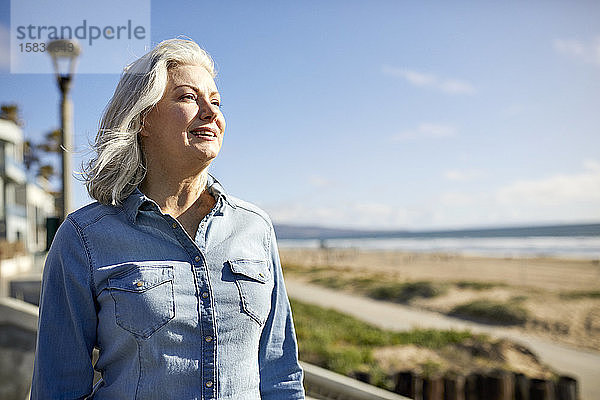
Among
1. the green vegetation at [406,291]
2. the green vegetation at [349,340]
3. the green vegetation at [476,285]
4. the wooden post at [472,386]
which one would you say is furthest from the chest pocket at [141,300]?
the green vegetation at [476,285]

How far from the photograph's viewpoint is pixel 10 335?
3465 mm

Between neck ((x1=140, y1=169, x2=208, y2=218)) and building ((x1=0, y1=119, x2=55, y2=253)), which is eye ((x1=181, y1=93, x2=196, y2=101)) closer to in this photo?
neck ((x1=140, y1=169, x2=208, y2=218))

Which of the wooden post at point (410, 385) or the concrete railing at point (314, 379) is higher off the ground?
the concrete railing at point (314, 379)

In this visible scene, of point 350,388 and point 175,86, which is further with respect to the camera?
point 350,388

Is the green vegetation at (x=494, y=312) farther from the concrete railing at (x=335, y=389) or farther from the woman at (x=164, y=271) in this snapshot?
the woman at (x=164, y=271)

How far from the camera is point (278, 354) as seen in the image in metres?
1.96

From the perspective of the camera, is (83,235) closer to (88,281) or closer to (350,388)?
(88,281)

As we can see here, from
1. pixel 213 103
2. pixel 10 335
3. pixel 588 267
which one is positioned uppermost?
pixel 213 103

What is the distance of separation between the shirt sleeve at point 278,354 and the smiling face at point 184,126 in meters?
0.47

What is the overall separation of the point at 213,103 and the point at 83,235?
2.08 feet

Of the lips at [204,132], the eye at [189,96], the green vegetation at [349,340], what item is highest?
the eye at [189,96]

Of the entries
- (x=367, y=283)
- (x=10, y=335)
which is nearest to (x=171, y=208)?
(x=10, y=335)

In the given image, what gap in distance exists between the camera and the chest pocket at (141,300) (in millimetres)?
1627

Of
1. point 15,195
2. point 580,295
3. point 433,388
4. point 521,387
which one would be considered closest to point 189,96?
point 433,388
